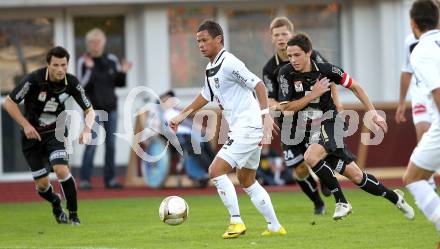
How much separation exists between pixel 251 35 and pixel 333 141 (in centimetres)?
964

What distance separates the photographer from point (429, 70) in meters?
7.78

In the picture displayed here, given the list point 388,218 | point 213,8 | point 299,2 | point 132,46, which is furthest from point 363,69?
point 388,218

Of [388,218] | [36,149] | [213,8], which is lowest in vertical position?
[388,218]

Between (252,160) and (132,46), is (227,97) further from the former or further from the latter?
(132,46)

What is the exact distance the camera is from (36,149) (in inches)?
480

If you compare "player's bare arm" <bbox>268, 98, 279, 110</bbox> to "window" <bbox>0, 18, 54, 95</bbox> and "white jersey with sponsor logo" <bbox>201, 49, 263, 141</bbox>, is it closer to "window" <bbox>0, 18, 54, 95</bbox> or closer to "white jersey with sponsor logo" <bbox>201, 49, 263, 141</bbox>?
"white jersey with sponsor logo" <bbox>201, 49, 263, 141</bbox>

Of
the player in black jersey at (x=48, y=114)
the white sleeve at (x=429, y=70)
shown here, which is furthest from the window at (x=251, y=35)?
the white sleeve at (x=429, y=70)

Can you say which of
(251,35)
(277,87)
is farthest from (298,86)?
(251,35)

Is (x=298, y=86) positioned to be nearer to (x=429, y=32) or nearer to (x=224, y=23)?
(x=429, y=32)

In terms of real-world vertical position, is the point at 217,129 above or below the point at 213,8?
below

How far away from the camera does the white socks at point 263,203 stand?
995 centimetres

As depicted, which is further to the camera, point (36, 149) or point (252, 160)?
point (36, 149)

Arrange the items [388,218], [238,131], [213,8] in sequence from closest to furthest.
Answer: [238,131], [388,218], [213,8]

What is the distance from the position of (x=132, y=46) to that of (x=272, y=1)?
2815 millimetres
